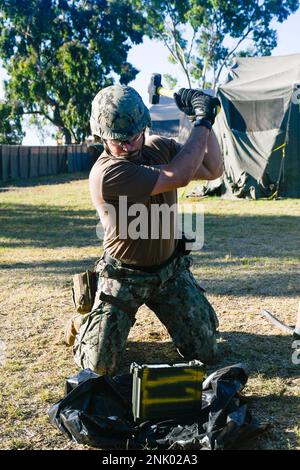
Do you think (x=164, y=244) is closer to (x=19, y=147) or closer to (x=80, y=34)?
(x=19, y=147)

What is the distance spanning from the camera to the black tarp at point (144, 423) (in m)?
2.80

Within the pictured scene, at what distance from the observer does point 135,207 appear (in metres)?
3.69

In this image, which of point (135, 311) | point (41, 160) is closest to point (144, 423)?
point (135, 311)

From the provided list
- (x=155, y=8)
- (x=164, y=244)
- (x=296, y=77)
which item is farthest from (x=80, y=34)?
(x=164, y=244)

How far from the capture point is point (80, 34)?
33.4 meters

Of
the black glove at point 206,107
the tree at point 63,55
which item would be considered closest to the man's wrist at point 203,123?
the black glove at point 206,107

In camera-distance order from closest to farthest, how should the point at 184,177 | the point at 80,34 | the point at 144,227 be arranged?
the point at 184,177
the point at 144,227
the point at 80,34

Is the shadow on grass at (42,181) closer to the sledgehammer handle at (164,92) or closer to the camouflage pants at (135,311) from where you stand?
the sledgehammer handle at (164,92)

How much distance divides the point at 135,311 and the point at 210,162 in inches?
40.4

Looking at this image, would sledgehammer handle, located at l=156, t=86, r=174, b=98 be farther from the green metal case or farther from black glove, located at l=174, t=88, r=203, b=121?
the green metal case

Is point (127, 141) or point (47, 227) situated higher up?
point (127, 141)

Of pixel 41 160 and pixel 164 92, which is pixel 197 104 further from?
pixel 41 160
